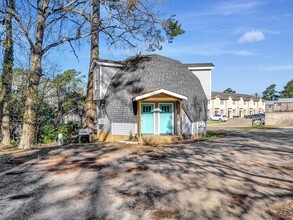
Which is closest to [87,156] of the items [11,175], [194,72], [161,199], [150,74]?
[11,175]

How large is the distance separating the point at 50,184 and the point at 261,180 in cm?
616

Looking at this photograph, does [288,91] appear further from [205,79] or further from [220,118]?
[205,79]

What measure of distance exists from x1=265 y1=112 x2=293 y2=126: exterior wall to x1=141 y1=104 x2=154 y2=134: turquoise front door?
25.6m

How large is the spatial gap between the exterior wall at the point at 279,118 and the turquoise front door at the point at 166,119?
80.6 ft

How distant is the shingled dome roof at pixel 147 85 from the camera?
16.6 m

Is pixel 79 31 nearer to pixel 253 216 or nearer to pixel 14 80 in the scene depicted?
pixel 14 80

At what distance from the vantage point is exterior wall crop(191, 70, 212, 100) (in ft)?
66.9

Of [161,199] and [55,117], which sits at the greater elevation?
[55,117]

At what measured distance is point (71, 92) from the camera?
22.6 metres

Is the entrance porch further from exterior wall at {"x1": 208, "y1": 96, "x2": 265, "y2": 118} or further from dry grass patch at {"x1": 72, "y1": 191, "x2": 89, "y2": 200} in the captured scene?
exterior wall at {"x1": 208, "y1": 96, "x2": 265, "y2": 118}

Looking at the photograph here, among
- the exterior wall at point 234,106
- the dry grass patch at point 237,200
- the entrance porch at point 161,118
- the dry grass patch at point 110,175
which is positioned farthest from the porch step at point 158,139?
the exterior wall at point 234,106

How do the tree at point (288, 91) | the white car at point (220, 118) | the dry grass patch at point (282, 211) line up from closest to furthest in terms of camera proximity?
the dry grass patch at point (282, 211), the white car at point (220, 118), the tree at point (288, 91)

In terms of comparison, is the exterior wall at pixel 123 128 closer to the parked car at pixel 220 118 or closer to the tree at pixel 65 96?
the tree at pixel 65 96

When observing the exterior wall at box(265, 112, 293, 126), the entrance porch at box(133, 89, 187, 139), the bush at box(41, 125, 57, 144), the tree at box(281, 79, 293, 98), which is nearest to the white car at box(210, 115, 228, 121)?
the exterior wall at box(265, 112, 293, 126)
